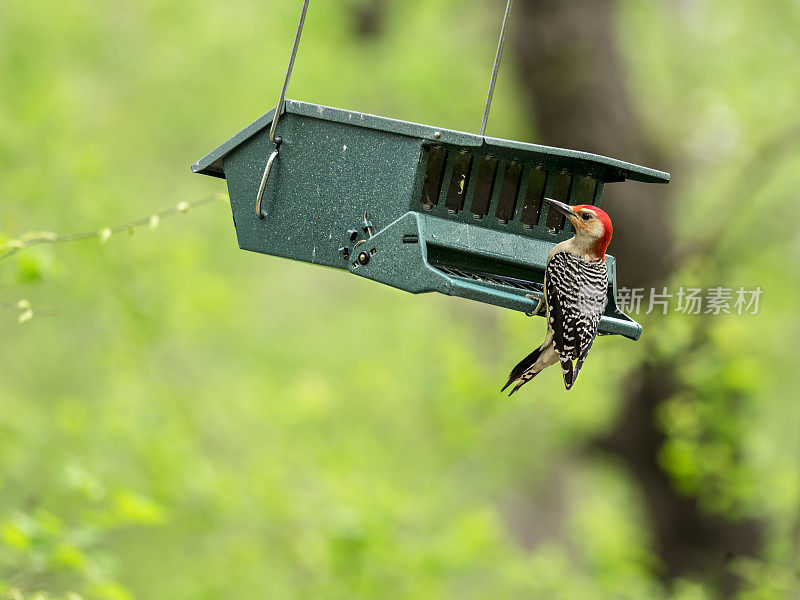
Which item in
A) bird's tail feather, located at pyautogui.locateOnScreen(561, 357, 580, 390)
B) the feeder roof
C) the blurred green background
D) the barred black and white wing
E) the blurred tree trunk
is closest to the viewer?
the feeder roof

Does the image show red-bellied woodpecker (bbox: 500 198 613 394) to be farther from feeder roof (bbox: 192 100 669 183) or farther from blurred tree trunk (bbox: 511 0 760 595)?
blurred tree trunk (bbox: 511 0 760 595)

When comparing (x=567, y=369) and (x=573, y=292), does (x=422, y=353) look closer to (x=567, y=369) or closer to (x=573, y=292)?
(x=567, y=369)

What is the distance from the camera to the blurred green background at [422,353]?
19.9 ft

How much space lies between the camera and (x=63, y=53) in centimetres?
851

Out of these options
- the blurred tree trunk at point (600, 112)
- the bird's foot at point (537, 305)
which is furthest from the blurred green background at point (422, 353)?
the bird's foot at point (537, 305)

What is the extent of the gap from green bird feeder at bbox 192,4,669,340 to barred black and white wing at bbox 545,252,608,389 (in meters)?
0.06

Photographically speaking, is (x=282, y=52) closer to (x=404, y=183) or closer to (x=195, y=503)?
(x=195, y=503)

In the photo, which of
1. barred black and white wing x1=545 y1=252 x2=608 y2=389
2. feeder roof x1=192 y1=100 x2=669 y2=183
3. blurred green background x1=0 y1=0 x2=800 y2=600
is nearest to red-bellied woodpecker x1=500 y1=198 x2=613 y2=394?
barred black and white wing x1=545 y1=252 x2=608 y2=389

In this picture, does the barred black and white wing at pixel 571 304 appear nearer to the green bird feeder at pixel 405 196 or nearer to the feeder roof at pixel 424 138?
the green bird feeder at pixel 405 196

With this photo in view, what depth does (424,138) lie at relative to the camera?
108 inches

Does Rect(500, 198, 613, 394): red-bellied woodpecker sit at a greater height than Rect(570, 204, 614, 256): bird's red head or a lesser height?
lesser

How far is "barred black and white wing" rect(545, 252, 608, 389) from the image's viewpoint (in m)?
2.68

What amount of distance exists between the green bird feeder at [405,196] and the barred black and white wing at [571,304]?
0.19ft

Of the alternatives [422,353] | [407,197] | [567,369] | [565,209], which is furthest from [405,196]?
[422,353]
